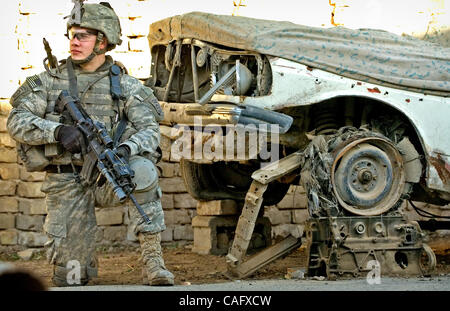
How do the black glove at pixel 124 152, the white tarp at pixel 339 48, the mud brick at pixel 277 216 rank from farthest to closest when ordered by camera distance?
the mud brick at pixel 277 216, the white tarp at pixel 339 48, the black glove at pixel 124 152

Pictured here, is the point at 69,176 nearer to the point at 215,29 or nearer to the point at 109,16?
the point at 109,16

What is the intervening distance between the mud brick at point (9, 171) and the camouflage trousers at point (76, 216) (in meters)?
3.49

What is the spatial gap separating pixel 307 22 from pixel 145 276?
498 cm

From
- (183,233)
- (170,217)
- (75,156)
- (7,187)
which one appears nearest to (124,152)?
(75,156)

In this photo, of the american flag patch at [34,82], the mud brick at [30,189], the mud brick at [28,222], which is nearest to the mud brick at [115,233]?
the mud brick at [28,222]

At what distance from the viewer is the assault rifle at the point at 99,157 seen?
5864 mm

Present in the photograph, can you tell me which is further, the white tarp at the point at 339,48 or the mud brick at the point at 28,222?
the mud brick at the point at 28,222

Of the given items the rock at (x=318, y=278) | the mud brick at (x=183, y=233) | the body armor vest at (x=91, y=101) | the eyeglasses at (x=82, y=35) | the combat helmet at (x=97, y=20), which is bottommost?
the rock at (x=318, y=278)

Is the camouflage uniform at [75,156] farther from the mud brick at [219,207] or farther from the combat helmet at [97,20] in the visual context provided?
the mud brick at [219,207]

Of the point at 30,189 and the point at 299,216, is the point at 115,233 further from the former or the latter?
the point at 299,216

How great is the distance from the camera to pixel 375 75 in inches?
292

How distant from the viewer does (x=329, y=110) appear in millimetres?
7805

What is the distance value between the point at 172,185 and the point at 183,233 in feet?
1.98

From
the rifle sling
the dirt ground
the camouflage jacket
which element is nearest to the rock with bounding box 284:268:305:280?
the dirt ground
